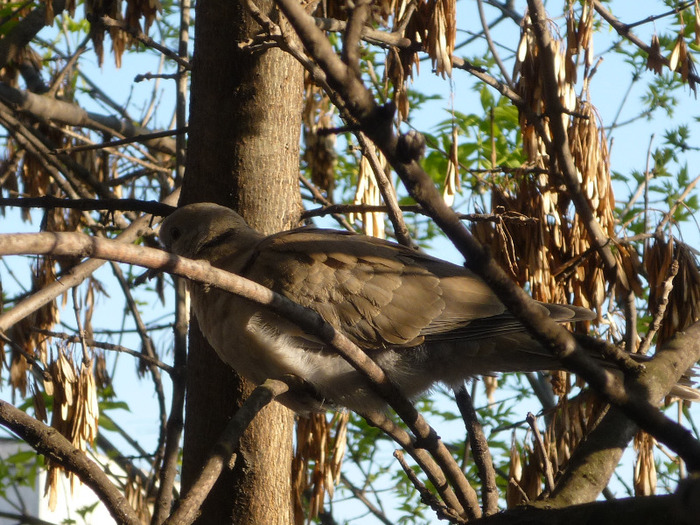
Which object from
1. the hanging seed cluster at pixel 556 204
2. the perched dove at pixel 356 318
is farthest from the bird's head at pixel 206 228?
the hanging seed cluster at pixel 556 204

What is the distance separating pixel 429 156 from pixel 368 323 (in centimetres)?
300

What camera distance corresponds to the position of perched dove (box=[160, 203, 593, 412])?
3.07 meters

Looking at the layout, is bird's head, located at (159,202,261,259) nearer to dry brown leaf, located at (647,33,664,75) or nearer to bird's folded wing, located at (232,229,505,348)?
bird's folded wing, located at (232,229,505,348)

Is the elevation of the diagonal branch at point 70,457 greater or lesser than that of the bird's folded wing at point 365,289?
lesser

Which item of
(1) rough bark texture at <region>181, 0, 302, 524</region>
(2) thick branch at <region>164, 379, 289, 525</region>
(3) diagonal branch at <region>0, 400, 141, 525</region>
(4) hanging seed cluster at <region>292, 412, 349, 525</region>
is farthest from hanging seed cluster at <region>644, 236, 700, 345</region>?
(3) diagonal branch at <region>0, 400, 141, 525</region>

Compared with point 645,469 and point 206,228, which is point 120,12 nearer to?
point 206,228

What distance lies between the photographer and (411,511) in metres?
6.92

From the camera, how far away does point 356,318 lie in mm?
3225

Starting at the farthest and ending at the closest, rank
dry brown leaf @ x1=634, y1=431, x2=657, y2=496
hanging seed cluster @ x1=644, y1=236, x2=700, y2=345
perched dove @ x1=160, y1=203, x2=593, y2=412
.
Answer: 1. dry brown leaf @ x1=634, y1=431, x2=657, y2=496
2. hanging seed cluster @ x1=644, y1=236, x2=700, y2=345
3. perched dove @ x1=160, y1=203, x2=593, y2=412

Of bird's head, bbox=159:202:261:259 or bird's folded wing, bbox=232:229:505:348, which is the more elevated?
bird's head, bbox=159:202:261:259

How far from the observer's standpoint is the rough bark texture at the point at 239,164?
324 cm

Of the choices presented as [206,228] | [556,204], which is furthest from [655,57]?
[206,228]

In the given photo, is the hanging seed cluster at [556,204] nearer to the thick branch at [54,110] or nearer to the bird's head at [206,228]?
the bird's head at [206,228]

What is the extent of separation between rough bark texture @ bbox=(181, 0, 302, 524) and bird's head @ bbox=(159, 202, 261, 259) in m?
0.10
